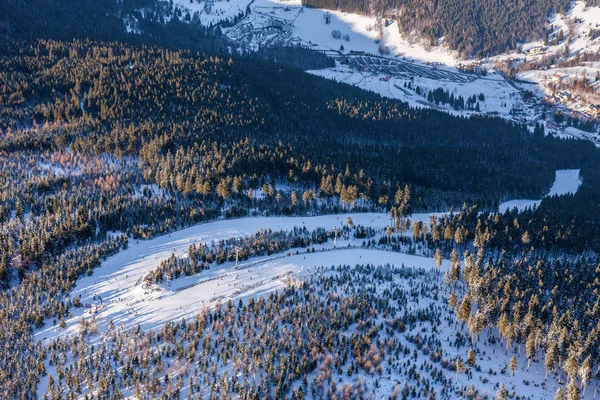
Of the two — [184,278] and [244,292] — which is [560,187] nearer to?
[244,292]

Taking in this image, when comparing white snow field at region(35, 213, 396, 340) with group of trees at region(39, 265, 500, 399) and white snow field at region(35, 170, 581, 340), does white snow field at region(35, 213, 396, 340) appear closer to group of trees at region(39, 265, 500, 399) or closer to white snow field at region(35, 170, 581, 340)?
white snow field at region(35, 170, 581, 340)

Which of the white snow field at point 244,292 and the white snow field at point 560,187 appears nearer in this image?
the white snow field at point 244,292

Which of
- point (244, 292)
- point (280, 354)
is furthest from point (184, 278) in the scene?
point (280, 354)

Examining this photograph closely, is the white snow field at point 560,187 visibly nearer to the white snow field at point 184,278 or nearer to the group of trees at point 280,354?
the white snow field at point 184,278

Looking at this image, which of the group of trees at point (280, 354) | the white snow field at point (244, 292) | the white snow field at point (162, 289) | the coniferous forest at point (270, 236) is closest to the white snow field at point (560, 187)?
the coniferous forest at point (270, 236)

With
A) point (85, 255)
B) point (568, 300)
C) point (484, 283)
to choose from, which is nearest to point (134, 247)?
point (85, 255)

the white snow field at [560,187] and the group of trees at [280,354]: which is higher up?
the white snow field at [560,187]

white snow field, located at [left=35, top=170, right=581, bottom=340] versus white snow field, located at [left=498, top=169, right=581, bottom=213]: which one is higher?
white snow field, located at [left=498, top=169, right=581, bottom=213]

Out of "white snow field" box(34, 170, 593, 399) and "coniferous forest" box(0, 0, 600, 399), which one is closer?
"coniferous forest" box(0, 0, 600, 399)

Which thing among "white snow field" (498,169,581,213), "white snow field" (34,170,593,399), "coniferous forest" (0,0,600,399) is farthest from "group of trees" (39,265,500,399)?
"white snow field" (498,169,581,213)

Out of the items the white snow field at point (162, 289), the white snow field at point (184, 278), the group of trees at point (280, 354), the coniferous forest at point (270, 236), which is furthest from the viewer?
the white snow field at point (184, 278)
